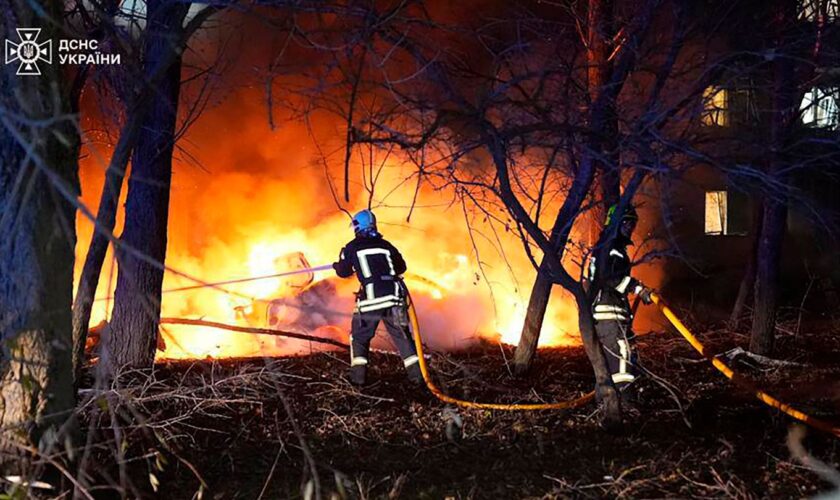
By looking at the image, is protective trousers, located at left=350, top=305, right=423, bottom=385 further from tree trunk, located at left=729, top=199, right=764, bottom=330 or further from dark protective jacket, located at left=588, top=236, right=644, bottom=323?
tree trunk, located at left=729, top=199, right=764, bottom=330

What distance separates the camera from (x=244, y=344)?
10.3m

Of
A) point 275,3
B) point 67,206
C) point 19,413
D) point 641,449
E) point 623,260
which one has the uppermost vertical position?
point 275,3

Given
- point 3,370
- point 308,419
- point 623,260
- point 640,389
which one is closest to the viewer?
point 3,370

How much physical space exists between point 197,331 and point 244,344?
0.66m

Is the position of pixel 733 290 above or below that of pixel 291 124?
below

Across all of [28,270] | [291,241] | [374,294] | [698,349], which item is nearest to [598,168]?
[698,349]

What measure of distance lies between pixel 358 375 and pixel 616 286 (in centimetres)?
263

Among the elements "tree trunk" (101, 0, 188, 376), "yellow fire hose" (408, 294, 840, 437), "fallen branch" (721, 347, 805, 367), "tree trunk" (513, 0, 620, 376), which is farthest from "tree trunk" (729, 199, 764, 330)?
"tree trunk" (101, 0, 188, 376)

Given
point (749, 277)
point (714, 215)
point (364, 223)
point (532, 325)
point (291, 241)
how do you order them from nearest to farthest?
point (364, 223), point (532, 325), point (749, 277), point (291, 241), point (714, 215)

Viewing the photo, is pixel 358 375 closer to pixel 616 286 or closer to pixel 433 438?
pixel 433 438

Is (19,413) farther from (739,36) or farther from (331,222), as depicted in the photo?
(331,222)

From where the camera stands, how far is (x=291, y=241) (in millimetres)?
12391

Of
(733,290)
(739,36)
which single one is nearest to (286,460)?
(739,36)

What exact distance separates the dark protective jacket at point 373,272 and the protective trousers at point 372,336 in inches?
4.2
